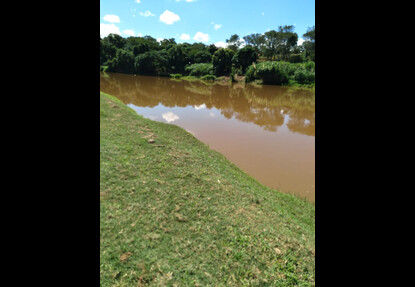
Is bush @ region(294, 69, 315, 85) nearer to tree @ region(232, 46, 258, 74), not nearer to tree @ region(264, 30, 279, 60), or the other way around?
tree @ region(232, 46, 258, 74)

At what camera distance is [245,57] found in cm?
3591

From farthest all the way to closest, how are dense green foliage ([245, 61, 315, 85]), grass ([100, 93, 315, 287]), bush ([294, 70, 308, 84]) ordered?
1. dense green foliage ([245, 61, 315, 85])
2. bush ([294, 70, 308, 84])
3. grass ([100, 93, 315, 287])

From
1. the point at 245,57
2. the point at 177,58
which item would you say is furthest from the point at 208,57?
the point at 245,57

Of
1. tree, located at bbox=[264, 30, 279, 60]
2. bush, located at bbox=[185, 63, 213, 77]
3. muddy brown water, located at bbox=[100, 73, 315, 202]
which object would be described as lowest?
muddy brown water, located at bbox=[100, 73, 315, 202]

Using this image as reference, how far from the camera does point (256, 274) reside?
2746 mm

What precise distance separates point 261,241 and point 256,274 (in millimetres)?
605

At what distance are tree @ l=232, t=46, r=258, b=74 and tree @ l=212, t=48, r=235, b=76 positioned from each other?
213 centimetres

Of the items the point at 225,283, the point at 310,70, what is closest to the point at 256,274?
the point at 225,283

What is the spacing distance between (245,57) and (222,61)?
4.68m

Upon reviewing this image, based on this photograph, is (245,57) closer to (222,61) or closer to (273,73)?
(222,61)

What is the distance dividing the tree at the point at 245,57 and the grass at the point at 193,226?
33.6 m

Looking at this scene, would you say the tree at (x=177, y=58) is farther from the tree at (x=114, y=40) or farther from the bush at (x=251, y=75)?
the bush at (x=251, y=75)

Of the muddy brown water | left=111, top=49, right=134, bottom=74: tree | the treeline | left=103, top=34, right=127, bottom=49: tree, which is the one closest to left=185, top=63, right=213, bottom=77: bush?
the treeline

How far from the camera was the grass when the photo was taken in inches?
107
